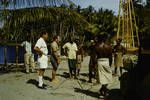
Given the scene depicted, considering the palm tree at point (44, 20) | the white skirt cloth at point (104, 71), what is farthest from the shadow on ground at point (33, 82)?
the white skirt cloth at point (104, 71)

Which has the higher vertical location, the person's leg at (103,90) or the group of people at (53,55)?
the group of people at (53,55)

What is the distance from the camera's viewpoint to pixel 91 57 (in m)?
15.1

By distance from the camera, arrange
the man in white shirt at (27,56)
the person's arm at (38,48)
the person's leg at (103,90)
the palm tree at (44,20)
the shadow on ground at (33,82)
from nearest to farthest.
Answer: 1. the person's leg at (103,90)
2. the person's arm at (38,48)
3. the shadow on ground at (33,82)
4. the palm tree at (44,20)
5. the man in white shirt at (27,56)

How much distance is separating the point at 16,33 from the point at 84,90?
481cm

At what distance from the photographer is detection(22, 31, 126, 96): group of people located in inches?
473

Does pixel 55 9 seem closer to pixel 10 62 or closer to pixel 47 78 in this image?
pixel 47 78

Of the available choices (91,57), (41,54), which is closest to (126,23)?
(91,57)

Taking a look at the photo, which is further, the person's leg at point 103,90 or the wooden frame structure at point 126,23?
the wooden frame structure at point 126,23

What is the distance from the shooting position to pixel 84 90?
542 inches

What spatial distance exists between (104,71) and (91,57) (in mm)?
3074

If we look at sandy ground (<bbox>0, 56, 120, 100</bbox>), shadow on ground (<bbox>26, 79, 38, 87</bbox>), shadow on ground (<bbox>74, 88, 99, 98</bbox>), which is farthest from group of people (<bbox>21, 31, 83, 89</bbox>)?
shadow on ground (<bbox>74, 88, 99, 98</bbox>)

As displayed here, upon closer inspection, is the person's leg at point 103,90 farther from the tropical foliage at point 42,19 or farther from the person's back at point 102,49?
the tropical foliage at point 42,19

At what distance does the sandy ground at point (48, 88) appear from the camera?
1252cm

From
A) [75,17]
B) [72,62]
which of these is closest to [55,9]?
[75,17]
